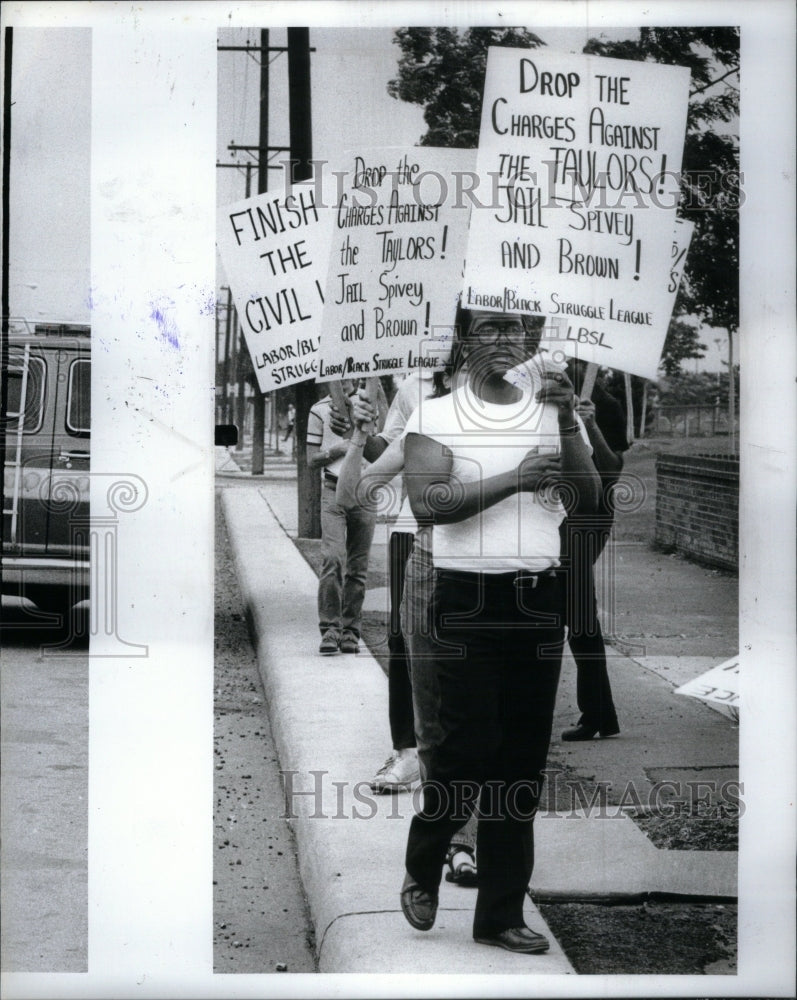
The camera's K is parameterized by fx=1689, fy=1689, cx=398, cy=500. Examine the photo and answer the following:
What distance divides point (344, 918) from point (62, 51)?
2.58 metres

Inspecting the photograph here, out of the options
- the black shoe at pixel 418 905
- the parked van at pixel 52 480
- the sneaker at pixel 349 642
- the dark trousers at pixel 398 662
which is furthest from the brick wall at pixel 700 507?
the parked van at pixel 52 480

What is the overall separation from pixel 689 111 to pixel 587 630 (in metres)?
1.51

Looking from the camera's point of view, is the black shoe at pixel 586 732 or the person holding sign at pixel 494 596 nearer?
the person holding sign at pixel 494 596

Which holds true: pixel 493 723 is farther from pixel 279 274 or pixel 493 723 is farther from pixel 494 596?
pixel 279 274

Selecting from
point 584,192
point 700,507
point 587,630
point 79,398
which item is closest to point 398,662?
point 587,630

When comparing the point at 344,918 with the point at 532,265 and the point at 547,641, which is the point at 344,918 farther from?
the point at 532,265

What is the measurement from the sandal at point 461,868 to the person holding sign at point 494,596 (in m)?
0.14

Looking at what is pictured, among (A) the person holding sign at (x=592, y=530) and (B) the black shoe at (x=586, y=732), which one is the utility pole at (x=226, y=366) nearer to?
(A) the person holding sign at (x=592, y=530)

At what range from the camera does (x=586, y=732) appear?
4914 mm

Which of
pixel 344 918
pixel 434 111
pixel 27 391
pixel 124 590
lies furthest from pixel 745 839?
pixel 27 391

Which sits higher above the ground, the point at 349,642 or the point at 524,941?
the point at 349,642

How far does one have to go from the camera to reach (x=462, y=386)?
15.6ft

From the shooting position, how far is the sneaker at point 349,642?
5.09 m

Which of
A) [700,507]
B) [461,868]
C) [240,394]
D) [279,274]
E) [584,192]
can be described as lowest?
[461,868]
